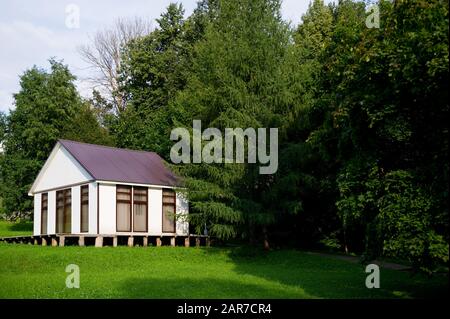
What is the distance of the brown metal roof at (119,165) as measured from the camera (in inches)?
1092

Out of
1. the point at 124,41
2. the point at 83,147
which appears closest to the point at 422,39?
the point at 83,147

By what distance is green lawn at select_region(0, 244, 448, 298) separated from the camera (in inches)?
575

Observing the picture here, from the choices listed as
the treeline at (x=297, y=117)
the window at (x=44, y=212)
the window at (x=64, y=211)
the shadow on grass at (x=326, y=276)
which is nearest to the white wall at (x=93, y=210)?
the window at (x=64, y=211)

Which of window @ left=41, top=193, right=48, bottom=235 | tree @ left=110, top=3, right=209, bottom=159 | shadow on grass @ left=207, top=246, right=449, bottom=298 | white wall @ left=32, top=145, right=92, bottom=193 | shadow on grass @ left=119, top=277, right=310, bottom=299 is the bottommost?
shadow on grass @ left=207, top=246, right=449, bottom=298

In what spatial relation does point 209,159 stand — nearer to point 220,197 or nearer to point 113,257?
point 220,197

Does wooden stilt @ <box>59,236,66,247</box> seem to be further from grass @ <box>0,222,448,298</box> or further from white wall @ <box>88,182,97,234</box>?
grass @ <box>0,222,448,298</box>

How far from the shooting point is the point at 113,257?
2250cm

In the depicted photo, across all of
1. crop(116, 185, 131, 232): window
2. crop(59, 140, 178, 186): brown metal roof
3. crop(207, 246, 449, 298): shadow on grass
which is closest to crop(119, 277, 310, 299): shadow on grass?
crop(207, 246, 449, 298): shadow on grass

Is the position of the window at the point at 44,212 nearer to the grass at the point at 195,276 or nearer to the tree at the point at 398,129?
the grass at the point at 195,276

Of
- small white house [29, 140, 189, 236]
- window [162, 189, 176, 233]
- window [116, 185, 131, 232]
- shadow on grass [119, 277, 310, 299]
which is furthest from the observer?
window [162, 189, 176, 233]

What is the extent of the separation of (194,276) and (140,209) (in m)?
11.1

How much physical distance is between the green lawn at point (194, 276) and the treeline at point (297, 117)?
1.87 metres

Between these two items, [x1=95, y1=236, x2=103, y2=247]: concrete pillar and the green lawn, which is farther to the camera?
[x1=95, y1=236, x2=103, y2=247]: concrete pillar

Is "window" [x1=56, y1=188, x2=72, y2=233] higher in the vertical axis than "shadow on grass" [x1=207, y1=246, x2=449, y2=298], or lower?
higher
